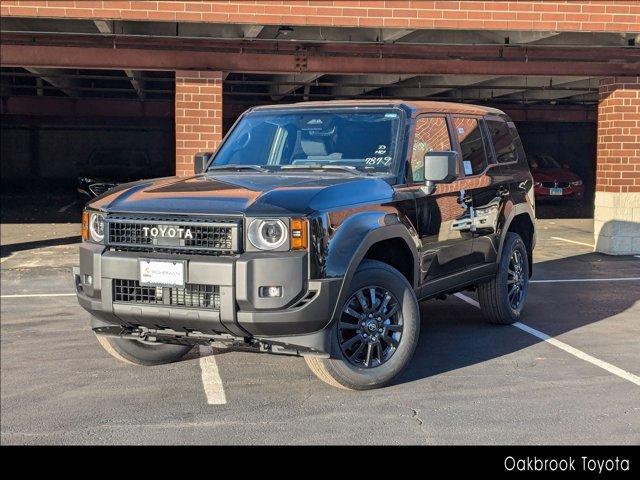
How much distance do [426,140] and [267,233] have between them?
6.73ft

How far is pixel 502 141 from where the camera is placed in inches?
334

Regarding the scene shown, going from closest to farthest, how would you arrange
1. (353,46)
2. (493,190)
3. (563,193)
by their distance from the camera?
(493,190)
(353,46)
(563,193)

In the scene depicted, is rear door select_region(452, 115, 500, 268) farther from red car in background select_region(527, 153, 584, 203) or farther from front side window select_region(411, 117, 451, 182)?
red car in background select_region(527, 153, 584, 203)

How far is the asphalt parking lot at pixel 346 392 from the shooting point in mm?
5109

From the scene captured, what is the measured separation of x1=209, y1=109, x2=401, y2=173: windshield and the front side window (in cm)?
22

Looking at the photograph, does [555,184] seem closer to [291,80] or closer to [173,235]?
[291,80]

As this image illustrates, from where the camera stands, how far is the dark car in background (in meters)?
21.4

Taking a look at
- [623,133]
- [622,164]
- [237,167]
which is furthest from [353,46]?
[237,167]

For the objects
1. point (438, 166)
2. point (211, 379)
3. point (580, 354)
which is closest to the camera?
point (211, 379)

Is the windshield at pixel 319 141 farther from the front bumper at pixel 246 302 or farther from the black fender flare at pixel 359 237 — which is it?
the front bumper at pixel 246 302

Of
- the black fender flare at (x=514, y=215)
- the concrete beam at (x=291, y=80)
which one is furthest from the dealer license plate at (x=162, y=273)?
the concrete beam at (x=291, y=80)

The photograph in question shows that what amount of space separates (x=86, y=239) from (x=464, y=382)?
9.23 ft

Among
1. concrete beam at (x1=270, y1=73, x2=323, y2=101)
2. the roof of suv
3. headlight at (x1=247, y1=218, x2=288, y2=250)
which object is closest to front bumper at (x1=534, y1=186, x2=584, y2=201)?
concrete beam at (x1=270, y1=73, x2=323, y2=101)

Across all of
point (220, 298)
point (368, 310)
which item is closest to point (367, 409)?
point (368, 310)
